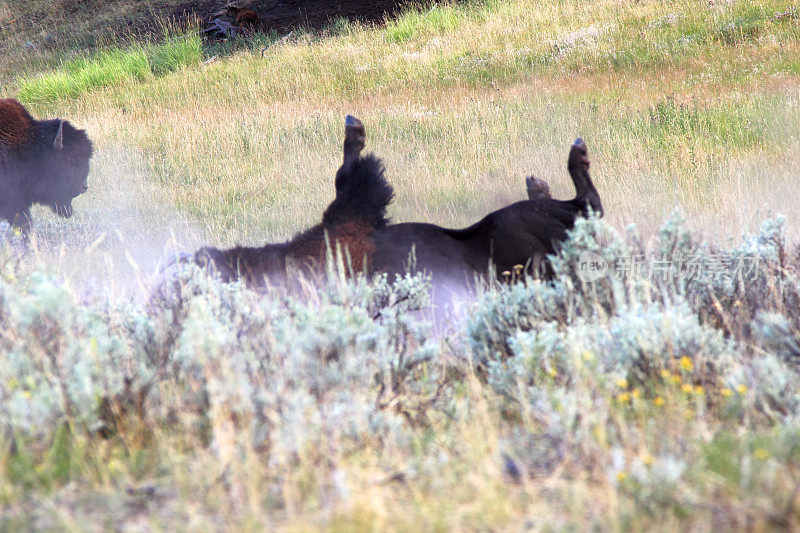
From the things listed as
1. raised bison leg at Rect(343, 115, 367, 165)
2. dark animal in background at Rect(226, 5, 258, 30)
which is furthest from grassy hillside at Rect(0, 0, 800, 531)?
dark animal in background at Rect(226, 5, 258, 30)

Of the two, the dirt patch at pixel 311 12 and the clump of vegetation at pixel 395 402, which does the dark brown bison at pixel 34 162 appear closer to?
the clump of vegetation at pixel 395 402

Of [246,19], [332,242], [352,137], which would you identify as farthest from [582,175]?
[246,19]

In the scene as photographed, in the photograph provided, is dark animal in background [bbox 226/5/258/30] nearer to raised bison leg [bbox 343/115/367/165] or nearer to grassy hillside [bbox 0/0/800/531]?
grassy hillside [bbox 0/0/800/531]

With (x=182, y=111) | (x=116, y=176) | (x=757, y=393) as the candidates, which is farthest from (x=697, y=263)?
(x=182, y=111)

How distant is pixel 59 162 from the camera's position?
699 centimetres

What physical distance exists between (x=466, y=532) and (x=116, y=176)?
9554mm

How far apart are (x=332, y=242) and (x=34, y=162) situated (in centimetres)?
457

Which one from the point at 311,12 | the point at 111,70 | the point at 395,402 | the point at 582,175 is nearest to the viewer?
the point at 395,402

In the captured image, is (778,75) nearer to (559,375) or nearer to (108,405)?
(559,375)

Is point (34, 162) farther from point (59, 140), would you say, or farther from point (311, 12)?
point (311, 12)

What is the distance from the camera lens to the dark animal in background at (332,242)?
382 centimetres

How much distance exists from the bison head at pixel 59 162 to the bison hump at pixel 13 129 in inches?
4.5

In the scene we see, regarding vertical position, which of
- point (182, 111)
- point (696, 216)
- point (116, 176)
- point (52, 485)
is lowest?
point (696, 216)

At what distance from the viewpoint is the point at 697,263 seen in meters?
3.82
